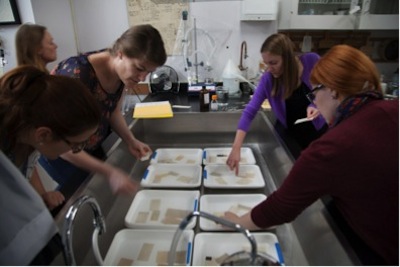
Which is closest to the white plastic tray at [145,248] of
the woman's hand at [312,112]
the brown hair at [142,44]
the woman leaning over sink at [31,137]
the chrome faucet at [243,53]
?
the woman leaning over sink at [31,137]

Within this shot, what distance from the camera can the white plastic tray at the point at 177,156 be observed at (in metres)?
1.44

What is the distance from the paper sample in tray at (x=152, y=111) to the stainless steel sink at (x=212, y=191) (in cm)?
4

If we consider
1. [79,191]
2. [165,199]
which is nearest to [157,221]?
[165,199]

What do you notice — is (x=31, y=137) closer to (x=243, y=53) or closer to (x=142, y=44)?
(x=142, y=44)

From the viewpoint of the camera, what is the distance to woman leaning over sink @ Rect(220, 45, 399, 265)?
24.8 inches

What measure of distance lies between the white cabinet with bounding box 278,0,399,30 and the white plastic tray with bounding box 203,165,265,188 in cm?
164

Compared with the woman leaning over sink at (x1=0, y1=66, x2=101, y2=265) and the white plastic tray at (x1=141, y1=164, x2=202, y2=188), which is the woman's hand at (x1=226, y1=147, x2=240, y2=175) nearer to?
the white plastic tray at (x1=141, y1=164, x2=202, y2=188)

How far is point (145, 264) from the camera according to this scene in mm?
835

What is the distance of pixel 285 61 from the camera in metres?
1.41

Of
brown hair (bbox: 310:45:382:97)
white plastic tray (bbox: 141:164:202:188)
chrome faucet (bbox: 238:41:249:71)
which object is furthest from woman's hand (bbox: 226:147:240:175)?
chrome faucet (bbox: 238:41:249:71)

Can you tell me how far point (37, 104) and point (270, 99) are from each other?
1.17 m

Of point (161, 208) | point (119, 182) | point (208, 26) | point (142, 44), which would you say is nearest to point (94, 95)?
point (142, 44)

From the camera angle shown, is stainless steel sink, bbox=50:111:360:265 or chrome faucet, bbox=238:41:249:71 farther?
chrome faucet, bbox=238:41:249:71

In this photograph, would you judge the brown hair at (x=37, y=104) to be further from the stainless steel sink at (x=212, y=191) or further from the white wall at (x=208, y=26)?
the white wall at (x=208, y=26)
